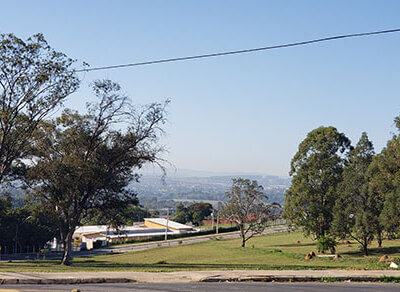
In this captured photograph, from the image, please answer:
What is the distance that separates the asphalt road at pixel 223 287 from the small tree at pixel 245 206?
174 feet

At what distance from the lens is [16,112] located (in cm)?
3191

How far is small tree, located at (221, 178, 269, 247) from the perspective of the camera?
70.5 meters

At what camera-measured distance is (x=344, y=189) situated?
4612 cm

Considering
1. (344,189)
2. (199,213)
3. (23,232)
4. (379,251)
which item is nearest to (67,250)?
(344,189)

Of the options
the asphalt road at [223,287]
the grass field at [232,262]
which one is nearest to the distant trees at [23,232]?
the grass field at [232,262]

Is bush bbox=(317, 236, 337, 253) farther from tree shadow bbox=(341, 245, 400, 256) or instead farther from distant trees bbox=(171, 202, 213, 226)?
distant trees bbox=(171, 202, 213, 226)

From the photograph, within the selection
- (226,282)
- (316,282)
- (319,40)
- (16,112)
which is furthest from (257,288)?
(16,112)

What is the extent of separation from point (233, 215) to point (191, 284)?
54089mm

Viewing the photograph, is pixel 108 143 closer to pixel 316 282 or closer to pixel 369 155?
pixel 316 282

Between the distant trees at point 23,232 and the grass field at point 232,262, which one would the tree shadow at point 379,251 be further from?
the distant trees at point 23,232

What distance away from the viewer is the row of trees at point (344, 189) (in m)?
40.7

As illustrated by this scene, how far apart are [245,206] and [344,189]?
26.2 metres

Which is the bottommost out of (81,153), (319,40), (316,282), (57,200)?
(316,282)

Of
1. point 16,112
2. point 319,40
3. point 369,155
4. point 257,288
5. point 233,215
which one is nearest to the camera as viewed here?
point 257,288
